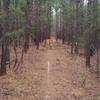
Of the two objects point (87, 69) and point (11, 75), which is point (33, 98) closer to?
point (11, 75)

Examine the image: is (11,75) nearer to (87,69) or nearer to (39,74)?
(39,74)

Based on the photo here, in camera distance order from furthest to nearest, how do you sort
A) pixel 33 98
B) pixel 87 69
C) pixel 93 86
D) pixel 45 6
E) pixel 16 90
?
pixel 45 6
pixel 87 69
pixel 93 86
pixel 16 90
pixel 33 98

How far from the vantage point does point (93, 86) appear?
1539 centimetres

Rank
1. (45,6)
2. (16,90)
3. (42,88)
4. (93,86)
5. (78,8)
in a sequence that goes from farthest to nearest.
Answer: (45,6), (78,8), (93,86), (42,88), (16,90)

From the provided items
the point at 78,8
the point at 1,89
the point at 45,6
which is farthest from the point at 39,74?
the point at 45,6

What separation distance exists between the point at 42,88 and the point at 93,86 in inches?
116

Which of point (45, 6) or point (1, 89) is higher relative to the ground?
point (45, 6)

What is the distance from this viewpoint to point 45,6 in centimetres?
4284

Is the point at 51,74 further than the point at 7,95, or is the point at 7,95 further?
the point at 51,74

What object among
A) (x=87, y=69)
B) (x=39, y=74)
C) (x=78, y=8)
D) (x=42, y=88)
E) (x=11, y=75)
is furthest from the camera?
(x=78, y=8)

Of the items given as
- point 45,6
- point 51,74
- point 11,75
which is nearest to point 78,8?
point 45,6

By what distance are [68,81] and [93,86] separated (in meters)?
1.53

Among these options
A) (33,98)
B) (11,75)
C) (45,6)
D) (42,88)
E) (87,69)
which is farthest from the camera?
(45,6)

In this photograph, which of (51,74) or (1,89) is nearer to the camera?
(1,89)
